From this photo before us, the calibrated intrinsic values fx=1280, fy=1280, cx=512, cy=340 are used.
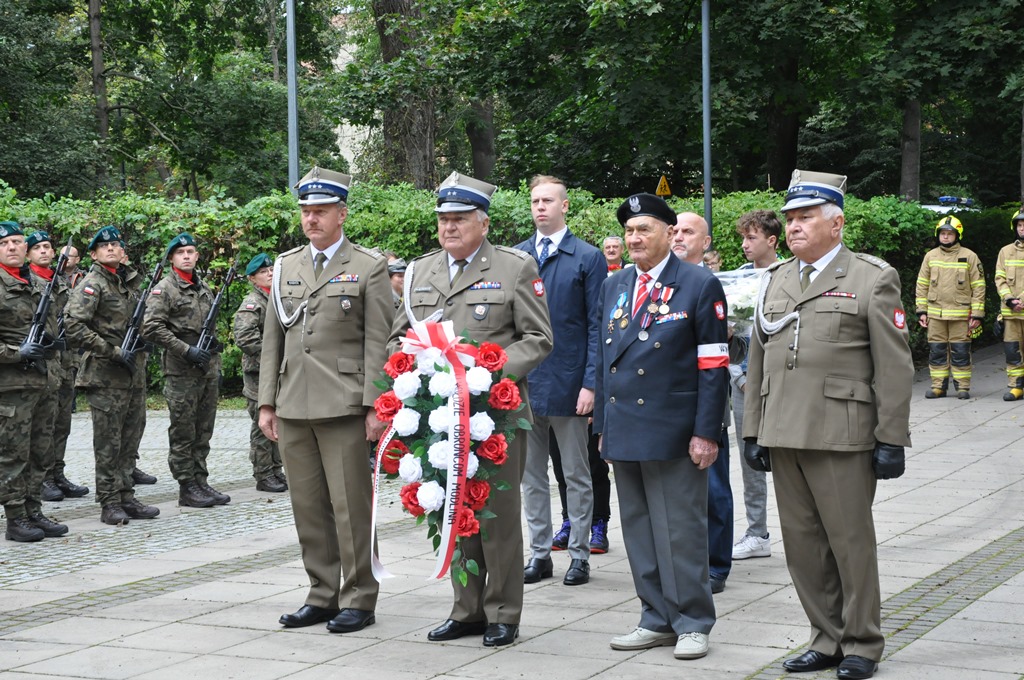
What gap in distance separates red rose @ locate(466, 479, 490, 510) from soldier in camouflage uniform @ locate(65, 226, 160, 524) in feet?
16.5

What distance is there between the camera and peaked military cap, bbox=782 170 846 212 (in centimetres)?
560

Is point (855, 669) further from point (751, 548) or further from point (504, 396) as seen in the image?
point (751, 548)

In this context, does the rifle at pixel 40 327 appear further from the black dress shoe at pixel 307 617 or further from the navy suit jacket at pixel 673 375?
the navy suit jacket at pixel 673 375

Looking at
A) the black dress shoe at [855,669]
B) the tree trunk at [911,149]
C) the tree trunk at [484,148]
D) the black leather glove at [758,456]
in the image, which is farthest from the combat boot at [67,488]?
the tree trunk at [911,149]

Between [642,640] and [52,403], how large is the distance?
589cm

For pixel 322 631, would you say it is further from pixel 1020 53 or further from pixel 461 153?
pixel 461 153

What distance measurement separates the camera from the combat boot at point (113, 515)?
396 inches

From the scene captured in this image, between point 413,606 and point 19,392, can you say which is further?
point 19,392

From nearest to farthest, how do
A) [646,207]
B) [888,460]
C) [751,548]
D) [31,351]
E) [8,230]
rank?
1. [888,460]
2. [646,207]
3. [751,548]
4. [31,351]
5. [8,230]

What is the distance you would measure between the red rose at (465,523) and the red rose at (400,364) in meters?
0.70

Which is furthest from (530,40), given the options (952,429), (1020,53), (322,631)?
(322,631)

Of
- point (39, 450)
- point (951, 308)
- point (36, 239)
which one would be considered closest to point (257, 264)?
point (36, 239)

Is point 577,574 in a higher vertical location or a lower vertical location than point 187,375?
lower

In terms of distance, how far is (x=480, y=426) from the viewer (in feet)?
19.4
